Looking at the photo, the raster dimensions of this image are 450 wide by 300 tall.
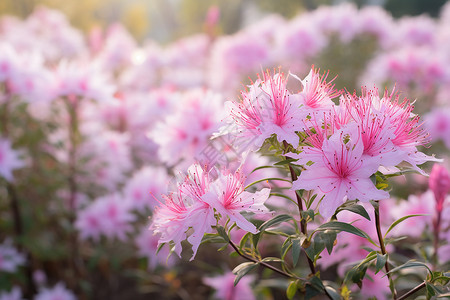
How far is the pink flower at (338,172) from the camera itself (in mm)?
921

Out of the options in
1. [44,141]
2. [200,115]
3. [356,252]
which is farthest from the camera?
[44,141]

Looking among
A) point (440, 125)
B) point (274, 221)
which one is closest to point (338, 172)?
point (274, 221)

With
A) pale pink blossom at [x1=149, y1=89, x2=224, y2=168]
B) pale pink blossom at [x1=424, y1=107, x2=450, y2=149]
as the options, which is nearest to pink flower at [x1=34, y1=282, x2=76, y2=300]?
pale pink blossom at [x1=149, y1=89, x2=224, y2=168]

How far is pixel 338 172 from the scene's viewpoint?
3.13 feet

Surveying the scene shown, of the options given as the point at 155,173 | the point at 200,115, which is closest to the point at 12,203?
the point at 155,173

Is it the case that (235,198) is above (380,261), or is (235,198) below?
above

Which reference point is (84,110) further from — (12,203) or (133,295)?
(133,295)

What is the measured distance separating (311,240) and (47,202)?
2279mm

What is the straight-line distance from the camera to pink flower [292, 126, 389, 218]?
92 cm

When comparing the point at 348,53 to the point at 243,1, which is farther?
the point at 243,1

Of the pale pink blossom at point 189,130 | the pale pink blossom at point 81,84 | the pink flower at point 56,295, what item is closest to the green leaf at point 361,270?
the pale pink blossom at point 189,130

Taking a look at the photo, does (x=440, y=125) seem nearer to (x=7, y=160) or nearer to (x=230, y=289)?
(x=230, y=289)

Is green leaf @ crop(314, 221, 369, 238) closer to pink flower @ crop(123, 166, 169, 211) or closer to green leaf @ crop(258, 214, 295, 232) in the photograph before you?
green leaf @ crop(258, 214, 295, 232)

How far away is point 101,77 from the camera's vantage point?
2500mm
